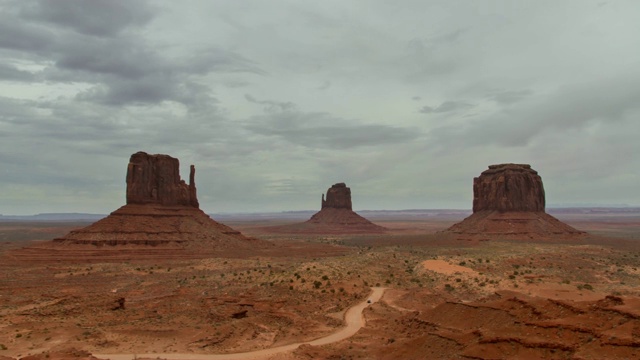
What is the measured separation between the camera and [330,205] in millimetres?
198375

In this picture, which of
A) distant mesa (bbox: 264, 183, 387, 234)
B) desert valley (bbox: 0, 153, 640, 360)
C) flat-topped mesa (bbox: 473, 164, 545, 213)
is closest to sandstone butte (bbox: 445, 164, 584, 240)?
flat-topped mesa (bbox: 473, 164, 545, 213)

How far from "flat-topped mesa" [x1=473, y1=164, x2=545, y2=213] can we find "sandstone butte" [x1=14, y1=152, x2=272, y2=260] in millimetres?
60194

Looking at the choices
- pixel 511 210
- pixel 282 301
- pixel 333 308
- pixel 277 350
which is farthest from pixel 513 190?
pixel 277 350

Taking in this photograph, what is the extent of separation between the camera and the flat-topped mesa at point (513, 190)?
111188 millimetres

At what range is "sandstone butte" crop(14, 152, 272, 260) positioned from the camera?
253ft

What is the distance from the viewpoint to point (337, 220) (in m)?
186

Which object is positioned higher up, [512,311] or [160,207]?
[160,207]

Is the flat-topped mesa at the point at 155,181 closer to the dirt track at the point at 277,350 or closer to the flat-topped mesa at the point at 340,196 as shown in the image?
the dirt track at the point at 277,350

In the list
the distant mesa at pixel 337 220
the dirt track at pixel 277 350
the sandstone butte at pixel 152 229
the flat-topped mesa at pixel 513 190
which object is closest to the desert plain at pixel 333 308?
the dirt track at pixel 277 350

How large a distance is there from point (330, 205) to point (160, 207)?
113889mm

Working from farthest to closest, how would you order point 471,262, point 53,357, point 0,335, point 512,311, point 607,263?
point 607,263 < point 471,262 < point 0,335 < point 512,311 < point 53,357

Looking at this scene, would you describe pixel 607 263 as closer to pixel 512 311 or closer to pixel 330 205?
pixel 512 311

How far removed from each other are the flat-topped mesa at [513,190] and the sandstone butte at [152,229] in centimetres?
6019

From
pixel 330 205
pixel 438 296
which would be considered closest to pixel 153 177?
pixel 438 296
